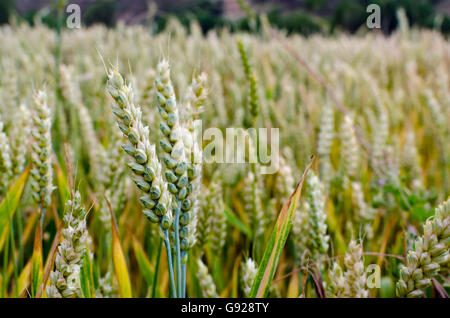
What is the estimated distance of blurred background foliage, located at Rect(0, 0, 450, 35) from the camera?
4.19m

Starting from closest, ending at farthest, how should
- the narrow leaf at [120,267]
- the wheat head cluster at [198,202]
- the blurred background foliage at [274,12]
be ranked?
1. the wheat head cluster at [198,202]
2. the narrow leaf at [120,267]
3. the blurred background foliage at [274,12]

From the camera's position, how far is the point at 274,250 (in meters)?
0.47

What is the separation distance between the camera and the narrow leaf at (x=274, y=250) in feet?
1.50

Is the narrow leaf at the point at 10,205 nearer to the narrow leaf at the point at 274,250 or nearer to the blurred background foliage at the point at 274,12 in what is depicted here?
the narrow leaf at the point at 274,250

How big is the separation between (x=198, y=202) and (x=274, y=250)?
119 mm

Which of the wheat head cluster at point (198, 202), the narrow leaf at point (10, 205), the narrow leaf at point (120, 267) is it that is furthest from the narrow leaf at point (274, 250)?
the narrow leaf at point (10, 205)

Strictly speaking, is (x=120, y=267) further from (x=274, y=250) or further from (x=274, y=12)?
(x=274, y=12)

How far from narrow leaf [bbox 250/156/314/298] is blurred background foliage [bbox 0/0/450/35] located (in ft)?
10.3

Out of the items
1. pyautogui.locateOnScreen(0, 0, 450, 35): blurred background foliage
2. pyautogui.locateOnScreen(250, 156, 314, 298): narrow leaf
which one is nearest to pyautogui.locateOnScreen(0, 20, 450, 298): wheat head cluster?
pyautogui.locateOnScreen(250, 156, 314, 298): narrow leaf

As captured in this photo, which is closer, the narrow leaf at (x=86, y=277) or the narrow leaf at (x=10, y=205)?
the narrow leaf at (x=86, y=277)

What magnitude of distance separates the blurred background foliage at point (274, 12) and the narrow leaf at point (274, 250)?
3.12m

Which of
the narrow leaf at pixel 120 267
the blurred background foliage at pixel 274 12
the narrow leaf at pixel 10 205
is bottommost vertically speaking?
the narrow leaf at pixel 120 267

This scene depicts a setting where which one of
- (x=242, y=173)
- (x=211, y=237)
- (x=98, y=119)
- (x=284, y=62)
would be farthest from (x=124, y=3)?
(x=211, y=237)

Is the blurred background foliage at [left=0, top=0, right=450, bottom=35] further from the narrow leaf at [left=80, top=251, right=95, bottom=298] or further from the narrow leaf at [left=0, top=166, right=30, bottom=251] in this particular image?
the narrow leaf at [left=80, top=251, right=95, bottom=298]
